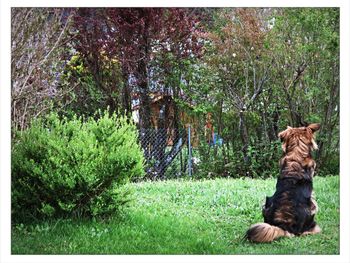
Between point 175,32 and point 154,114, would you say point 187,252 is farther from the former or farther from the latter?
point 175,32

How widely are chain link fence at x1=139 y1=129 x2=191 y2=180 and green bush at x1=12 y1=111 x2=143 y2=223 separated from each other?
90 centimetres

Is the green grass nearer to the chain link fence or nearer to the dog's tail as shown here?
the dog's tail

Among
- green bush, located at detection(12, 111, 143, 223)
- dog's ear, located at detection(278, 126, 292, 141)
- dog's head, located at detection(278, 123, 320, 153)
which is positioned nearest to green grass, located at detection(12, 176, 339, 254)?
green bush, located at detection(12, 111, 143, 223)

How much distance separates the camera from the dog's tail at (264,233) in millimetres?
4844

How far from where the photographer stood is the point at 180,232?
5035 mm

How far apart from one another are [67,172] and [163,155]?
4.98 feet

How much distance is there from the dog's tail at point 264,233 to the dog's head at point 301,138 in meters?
0.72

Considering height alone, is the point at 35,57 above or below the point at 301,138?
above

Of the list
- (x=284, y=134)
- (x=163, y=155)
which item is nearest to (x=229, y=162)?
(x=163, y=155)

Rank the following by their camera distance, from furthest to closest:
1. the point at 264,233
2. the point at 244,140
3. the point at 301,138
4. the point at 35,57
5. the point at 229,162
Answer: the point at 229,162
the point at 244,140
the point at 35,57
the point at 301,138
the point at 264,233

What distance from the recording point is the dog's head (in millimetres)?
4945

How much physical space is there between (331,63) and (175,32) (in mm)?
1909
